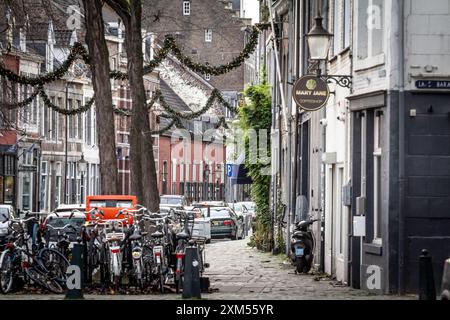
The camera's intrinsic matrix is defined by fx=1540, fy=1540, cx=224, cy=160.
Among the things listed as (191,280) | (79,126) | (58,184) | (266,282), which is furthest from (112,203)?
(79,126)

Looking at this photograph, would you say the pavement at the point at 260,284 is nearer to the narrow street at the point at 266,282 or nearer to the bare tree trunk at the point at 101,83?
the narrow street at the point at 266,282

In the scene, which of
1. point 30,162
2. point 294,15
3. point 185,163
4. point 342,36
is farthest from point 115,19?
point 342,36

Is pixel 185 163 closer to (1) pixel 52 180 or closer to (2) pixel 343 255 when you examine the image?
(1) pixel 52 180

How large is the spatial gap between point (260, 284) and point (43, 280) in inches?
200

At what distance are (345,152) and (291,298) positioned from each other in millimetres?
6175

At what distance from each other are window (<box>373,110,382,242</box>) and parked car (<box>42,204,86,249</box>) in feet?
16.7

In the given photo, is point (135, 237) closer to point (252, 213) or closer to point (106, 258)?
point (106, 258)

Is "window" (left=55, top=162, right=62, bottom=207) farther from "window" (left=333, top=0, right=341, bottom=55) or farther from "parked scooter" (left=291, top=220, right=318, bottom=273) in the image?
"window" (left=333, top=0, right=341, bottom=55)

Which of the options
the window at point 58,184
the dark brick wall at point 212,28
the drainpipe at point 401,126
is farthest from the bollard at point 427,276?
the dark brick wall at point 212,28

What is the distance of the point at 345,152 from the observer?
28406 millimetres

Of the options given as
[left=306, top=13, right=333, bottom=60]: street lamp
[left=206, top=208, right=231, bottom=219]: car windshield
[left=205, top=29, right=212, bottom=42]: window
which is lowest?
[left=206, top=208, right=231, bottom=219]: car windshield

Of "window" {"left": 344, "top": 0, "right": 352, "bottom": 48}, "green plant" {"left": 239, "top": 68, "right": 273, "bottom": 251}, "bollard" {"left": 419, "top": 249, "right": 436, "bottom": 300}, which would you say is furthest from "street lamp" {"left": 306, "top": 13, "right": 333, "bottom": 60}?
"green plant" {"left": 239, "top": 68, "right": 273, "bottom": 251}

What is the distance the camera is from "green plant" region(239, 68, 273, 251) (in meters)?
45.3

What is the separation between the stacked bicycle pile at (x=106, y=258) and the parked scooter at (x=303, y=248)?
674 cm
